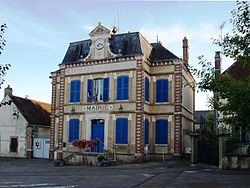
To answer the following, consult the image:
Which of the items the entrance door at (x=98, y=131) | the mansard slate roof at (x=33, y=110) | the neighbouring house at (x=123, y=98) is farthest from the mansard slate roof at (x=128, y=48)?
the mansard slate roof at (x=33, y=110)

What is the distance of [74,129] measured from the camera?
1085 inches

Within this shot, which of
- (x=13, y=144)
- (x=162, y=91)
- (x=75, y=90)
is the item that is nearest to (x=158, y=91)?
(x=162, y=91)

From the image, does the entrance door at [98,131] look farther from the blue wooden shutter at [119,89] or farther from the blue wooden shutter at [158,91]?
the blue wooden shutter at [158,91]

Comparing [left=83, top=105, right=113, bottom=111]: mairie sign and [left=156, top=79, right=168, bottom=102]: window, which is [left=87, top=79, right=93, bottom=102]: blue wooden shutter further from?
[left=156, top=79, right=168, bottom=102]: window

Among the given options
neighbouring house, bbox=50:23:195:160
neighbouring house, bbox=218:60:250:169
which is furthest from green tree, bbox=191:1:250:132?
neighbouring house, bbox=50:23:195:160

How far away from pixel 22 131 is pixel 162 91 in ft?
47.7

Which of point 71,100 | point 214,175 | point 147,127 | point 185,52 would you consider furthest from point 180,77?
point 214,175

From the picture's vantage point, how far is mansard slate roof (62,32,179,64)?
2648cm

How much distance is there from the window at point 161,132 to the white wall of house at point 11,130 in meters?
13.4

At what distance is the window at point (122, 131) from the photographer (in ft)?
83.1

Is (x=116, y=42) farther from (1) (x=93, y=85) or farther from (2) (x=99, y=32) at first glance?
(1) (x=93, y=85)

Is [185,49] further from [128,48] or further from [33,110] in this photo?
[33,110]

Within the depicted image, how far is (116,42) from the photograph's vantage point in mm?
27359

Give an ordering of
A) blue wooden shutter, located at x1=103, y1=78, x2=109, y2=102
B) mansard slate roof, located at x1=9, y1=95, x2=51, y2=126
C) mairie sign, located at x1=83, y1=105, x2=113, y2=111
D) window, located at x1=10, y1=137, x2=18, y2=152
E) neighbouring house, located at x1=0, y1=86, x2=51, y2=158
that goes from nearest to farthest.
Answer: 1. mairie sign, located at x1=83, y1=105, x2=113, y2=111
2. blue wooden shutter, located at x1=103, y1=78, x2=109, y2=102
3. neighbouring house, located at x1=0, y1=86, x2=51, y2=158
4. window, located at x1=10, y1=137, x2=18, y2=152
5. mansard slate roof, located at x1=9, y1=95, x2=51, y2=126
